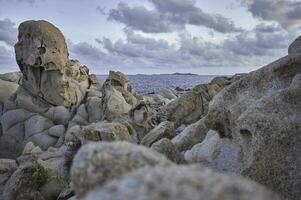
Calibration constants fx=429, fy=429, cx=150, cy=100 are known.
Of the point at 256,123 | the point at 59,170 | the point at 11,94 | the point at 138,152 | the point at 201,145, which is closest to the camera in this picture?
the point at 138,152

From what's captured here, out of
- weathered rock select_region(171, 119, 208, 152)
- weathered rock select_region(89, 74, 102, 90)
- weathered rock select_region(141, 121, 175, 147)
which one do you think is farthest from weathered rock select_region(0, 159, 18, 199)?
weathered rock select_region(89, 74, 102, 90)

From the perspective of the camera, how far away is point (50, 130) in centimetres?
4022

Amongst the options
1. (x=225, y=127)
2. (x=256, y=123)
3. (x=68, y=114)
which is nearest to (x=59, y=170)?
(x=225, y=127)

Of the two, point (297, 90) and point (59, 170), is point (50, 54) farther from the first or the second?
point (297, 90)

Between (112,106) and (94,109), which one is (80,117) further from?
(112,106)

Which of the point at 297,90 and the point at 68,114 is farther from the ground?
the point at 297,90

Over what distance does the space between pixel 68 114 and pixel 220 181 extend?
41.5 meters

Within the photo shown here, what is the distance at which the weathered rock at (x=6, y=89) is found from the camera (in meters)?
47.1

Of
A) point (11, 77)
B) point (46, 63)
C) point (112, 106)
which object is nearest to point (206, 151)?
point (112, 106)

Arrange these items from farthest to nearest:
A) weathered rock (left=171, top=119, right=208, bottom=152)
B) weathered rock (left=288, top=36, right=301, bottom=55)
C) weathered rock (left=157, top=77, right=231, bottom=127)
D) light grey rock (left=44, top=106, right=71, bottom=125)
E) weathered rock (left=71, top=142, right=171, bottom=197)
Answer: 1. light grey rock (left=44, top=106, right=71, bottom=125)
2. weathered rock (left=157, top=77, right=231, bottom=127)
3. weathered rock (left=171, top=119, right=208, bottom=152)
4. weathered rock (left=288, top=36, right=301, bottom=55)
5. weathered rock (left=71, top=142, right=171, bottom=197)

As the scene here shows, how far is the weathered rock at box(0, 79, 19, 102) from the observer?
47.1 m

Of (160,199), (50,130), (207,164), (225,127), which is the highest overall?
(160,199)

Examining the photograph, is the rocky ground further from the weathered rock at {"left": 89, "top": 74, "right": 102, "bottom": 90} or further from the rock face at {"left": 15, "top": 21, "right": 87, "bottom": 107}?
the weathered rock at {"left": 89, "top": 74, "right": 102, "bottom": 90}

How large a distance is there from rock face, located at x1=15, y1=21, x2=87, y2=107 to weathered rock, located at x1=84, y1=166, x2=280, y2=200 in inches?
1625
